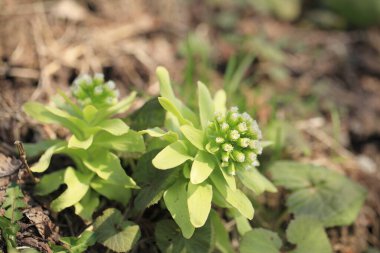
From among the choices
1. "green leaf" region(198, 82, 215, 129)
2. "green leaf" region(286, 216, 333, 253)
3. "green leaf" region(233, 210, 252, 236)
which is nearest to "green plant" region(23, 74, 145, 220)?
"green leaf" region(198, 82, 215, 129)

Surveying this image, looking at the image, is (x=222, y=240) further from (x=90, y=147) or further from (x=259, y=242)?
(x=90, y=147)

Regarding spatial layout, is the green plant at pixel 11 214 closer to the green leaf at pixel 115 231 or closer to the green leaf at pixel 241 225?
the green leaf at pixel 115 231

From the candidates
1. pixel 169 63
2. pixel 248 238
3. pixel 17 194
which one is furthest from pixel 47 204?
pixel 169 63

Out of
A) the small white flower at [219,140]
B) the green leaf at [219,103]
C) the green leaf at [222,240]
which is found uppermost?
the small white flower at [219,140]

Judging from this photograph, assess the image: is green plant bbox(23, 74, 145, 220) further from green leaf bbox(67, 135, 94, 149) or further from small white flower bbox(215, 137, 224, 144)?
small white flower bbox(215, 137, 224, 144)

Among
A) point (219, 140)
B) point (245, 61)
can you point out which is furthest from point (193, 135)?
point (245, 61)

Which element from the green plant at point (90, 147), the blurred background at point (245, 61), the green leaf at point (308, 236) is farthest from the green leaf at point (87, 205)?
the green leaf at point (308, 236)
